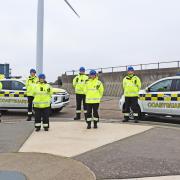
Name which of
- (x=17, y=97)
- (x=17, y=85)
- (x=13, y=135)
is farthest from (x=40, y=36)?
(x=13, y=135)

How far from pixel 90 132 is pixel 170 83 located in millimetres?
3564

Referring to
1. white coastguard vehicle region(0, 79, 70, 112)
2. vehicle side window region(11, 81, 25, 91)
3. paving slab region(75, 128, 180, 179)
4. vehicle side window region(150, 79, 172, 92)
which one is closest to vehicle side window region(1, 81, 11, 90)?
white coastguard vehicle region(0, 79, 70, 112)

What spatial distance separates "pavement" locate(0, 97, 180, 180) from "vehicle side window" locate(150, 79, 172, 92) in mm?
1932

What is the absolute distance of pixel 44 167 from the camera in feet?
20.0

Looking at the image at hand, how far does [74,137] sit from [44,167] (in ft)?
9.41

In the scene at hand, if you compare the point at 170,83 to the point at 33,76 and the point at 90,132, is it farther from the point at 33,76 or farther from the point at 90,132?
the point at 33,76

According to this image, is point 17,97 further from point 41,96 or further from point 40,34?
point 41,96

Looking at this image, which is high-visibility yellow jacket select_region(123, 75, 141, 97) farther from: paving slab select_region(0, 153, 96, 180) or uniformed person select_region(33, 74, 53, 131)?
paving slab select_region(0, 153, 96, 180)

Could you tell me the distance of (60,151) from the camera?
7.35 metres

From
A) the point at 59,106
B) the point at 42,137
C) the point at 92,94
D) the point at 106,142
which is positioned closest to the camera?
the point at 106,142

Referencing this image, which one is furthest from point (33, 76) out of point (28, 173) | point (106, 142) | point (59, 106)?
point (28, 173)

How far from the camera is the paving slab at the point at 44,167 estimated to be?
5.59 meters

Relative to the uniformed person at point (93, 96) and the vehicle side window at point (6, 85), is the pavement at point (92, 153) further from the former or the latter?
the vehicle side window at point (6, 85)

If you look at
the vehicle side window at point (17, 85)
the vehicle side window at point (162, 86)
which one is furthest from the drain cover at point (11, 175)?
the vehicle side window at point (17, 85)
